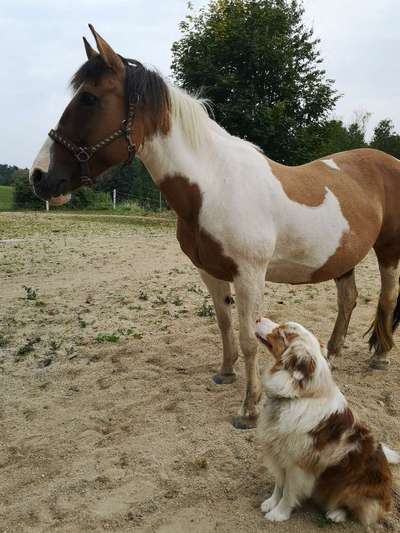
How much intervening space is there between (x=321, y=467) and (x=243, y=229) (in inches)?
62.5

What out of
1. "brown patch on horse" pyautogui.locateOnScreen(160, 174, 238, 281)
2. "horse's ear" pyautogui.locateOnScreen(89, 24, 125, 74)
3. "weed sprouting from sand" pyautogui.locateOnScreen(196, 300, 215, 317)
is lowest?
"weed sprouting from sand" pyautogui.locateOnScreen(196, 300, 215, 317)

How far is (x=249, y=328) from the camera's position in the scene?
3350 millimetres

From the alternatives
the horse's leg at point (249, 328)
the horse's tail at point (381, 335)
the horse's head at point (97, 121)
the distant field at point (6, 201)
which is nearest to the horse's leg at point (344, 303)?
the horse's tail at point (381, 335)

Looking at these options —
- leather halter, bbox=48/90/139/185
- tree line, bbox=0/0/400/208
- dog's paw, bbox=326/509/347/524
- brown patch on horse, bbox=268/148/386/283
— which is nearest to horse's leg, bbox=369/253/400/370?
brown patch on horse, bbox=268/148/386/283

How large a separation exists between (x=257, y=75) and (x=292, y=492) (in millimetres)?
18176

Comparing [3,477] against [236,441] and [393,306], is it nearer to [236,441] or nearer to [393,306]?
[236,441]

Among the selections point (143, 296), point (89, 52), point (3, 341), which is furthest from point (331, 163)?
point (3, 341)

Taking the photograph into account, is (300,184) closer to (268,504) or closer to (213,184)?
(213,184)

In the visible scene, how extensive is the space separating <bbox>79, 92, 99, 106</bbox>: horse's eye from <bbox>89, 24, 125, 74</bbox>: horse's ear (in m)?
0.24

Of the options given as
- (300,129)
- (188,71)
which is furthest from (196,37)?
(300,129)

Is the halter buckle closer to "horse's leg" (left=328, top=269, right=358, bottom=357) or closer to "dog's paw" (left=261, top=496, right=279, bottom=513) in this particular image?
"dog's paw" (left=261, top=496, right=279, bottom=513)

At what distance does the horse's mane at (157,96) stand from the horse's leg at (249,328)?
1082mm

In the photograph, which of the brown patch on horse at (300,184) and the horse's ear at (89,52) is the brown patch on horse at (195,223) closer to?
the brown patch on horse at (300,184)

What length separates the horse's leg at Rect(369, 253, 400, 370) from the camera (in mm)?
4440
